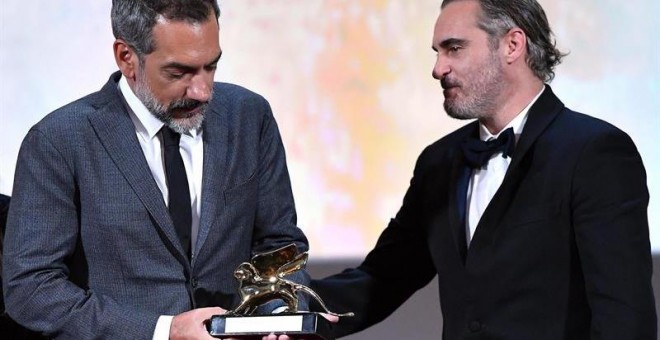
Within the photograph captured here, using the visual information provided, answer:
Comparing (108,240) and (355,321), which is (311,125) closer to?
(355,321)

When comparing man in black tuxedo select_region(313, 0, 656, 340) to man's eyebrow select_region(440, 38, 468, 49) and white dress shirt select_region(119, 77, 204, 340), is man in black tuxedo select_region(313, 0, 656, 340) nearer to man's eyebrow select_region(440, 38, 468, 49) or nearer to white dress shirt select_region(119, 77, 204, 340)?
man's eyebrow select_region(440, 38, 468, 49)

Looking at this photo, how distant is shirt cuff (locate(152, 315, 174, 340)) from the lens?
269cm

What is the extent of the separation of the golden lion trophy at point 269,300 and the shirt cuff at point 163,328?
0.38 ft

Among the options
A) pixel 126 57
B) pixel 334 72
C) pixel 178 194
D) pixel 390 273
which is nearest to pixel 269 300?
pixel 178 194

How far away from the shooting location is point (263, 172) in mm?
2934

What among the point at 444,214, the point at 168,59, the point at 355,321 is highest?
the point at 168,59

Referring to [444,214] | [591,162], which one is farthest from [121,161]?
[591,162]

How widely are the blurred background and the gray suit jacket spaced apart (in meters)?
1.20

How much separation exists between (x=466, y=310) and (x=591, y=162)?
435 mm

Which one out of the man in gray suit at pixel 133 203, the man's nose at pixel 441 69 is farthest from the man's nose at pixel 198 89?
the man's nose at pixel 441 69

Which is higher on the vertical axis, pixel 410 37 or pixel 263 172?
pixel 410 37

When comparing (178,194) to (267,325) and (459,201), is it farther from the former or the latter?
(459,201)

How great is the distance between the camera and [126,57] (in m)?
2.80

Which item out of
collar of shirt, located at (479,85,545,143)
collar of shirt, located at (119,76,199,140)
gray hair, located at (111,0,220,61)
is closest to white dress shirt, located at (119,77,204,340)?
collar of shirt, located at (119,76,199,140)
